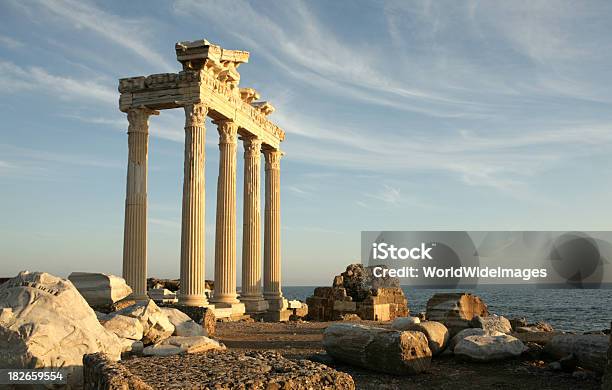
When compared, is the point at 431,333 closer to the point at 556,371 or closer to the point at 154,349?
the point at 556,371

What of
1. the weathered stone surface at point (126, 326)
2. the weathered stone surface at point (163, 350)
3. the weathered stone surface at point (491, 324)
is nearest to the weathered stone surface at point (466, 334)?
the weathered stone surface at point (491, 324)

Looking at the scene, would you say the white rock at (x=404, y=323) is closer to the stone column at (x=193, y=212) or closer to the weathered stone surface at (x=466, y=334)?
the weathered stone surface at (x=466, y=334)

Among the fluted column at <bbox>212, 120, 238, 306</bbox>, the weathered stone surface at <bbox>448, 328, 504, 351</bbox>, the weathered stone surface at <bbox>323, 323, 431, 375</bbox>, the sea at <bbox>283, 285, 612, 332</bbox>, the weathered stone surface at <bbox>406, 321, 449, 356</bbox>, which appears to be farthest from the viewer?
the sea at <bbox>283, 285, 612, 332</bbox>

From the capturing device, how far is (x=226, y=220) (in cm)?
2341

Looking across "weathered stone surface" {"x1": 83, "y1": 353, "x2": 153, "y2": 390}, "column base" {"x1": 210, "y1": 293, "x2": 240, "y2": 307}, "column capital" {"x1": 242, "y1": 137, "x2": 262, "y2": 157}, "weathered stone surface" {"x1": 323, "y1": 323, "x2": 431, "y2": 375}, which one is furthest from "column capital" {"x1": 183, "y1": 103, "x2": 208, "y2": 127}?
"weathered stone surface" {"x1": 83, "y1": 353, "x2": 153, "y2": 390}

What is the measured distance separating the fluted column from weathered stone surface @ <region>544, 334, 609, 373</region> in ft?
45.7

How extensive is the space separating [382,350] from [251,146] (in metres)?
17.3

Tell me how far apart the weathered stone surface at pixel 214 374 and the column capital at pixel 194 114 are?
14.4 metres

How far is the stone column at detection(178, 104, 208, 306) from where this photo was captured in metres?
20.8

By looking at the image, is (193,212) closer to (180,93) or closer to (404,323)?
(180,93)

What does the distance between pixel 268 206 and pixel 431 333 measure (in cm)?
1713

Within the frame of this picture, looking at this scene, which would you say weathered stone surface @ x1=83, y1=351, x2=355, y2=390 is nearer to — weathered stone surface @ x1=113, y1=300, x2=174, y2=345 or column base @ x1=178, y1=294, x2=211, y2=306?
weathered stone surface @ x1=113, y1=300, x2=174, y2=345

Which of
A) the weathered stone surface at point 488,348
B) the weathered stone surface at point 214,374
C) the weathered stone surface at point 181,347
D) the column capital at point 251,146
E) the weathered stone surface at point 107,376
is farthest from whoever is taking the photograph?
the column capital at point 251,146

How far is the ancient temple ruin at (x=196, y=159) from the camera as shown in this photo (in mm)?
20969
